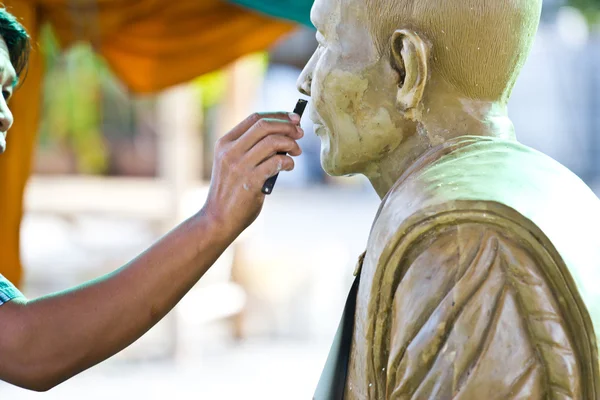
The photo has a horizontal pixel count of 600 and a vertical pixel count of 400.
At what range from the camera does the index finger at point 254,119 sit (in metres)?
1.53

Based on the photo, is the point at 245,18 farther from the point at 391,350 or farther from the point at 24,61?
the point at 391,350

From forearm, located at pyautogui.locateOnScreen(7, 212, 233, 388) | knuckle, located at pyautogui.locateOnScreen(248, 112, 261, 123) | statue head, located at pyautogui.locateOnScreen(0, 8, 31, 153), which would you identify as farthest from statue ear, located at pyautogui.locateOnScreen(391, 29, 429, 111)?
statue head, located at pyautogui.locateOnScreen(0, 8, 31, 153)

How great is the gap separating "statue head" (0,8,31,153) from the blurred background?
6.55 feet

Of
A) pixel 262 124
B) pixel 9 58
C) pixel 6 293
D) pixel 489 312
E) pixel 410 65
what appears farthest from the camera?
pixel 9 58

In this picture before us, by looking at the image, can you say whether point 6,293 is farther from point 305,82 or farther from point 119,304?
point 305,82

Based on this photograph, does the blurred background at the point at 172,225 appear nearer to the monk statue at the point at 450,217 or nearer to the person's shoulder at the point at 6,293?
the person's shoulder at the point at 6,293

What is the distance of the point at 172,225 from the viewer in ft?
19.3

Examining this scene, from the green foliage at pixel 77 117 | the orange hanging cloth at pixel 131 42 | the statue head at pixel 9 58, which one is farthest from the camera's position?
the green foliage at pixel 77 117

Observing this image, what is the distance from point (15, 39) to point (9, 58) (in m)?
0.06

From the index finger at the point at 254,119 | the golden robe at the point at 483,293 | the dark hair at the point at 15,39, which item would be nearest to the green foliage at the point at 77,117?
the dark hair at the point at 15,39

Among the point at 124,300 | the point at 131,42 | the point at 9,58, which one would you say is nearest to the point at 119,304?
the point at 124,300

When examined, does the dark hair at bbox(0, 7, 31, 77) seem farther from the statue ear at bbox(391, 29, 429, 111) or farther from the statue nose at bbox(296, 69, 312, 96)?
the statue ear at bbox(391, 29, 429, 111)

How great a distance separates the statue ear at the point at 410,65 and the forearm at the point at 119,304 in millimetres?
458

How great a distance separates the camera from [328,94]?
4.75 ft
